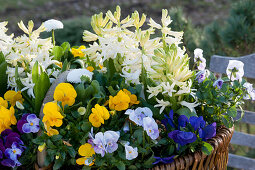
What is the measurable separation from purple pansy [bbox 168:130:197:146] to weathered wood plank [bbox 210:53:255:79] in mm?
710

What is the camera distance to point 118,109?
0.91 meters

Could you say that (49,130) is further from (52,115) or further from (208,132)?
(208,132)

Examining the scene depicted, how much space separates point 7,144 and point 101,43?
0.38m

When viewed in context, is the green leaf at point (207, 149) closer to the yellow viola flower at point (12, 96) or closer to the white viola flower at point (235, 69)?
the white viola flower at point (235, 69)

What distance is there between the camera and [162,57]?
0.91 m

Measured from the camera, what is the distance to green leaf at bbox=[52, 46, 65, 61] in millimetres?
1163

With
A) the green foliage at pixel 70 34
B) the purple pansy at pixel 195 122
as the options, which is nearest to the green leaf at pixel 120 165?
the purple pansy at pixel 195 122

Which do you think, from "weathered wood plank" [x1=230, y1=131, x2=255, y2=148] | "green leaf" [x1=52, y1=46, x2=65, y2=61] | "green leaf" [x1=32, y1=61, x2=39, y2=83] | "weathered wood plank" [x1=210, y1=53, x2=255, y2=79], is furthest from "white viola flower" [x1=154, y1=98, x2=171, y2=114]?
"weathered wood plank" [x1=230, y1=131, x2=255, y2=148]

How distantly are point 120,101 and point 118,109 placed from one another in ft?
0.07

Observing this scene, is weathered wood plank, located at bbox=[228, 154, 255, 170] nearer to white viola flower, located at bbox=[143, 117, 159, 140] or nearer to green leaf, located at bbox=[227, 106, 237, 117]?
green leaf, located at bbox=[227, 106, 237, 117]

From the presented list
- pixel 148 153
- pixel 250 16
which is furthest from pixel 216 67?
pixel 148 153

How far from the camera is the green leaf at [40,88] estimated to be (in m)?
0.93

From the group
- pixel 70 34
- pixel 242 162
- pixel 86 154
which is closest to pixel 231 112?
pixel 86 154

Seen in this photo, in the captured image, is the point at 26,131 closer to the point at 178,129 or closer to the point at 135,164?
the point at 135,164
